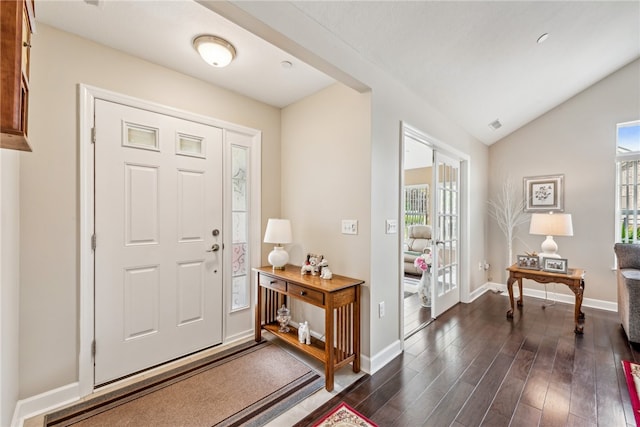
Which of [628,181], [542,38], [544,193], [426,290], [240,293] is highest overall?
[542,38]

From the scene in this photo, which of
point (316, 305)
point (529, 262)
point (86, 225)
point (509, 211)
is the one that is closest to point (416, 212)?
point (509, 211)

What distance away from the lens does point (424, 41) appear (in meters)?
2.08

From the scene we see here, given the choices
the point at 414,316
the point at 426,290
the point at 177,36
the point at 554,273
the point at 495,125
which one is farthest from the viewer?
the point at 495,125

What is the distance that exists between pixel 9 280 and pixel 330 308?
185cm

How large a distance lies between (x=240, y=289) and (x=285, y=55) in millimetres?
2181

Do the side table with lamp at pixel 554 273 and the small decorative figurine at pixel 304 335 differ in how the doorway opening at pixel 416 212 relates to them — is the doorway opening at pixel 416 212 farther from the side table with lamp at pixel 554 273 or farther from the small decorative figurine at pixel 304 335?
the small decorative figurine at pixel 304 335

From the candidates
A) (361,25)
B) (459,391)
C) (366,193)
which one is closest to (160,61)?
(361,25)

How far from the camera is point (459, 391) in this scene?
1918 mm

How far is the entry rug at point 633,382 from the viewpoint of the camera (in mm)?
1731

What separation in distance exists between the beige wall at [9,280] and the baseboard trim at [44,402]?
81 millimetres

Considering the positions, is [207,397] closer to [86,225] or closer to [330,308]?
[330,308]

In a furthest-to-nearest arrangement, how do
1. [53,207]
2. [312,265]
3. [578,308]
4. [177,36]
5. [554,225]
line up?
[554,225], [578,308], [312,265], [177,36], [53,207]

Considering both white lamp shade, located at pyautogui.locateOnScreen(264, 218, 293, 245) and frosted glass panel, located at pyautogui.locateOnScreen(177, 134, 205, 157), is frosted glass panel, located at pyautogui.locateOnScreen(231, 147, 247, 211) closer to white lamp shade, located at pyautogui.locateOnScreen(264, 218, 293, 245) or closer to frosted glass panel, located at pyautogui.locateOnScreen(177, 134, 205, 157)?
frosted glass panel, located at pyautogui.locateOnScreen(177, 134, 205, 157)

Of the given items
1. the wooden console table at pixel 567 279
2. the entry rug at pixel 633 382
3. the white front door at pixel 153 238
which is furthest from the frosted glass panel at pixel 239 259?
the wooden console table at pixel 567 279
